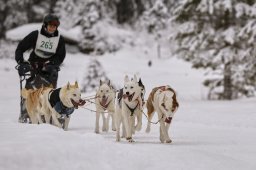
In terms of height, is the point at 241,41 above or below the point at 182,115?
above

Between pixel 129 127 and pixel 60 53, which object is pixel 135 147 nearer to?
pixel 129 127

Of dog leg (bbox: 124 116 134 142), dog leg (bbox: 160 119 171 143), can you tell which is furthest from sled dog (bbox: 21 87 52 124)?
dog leg (bbox: 160 119 171 143)

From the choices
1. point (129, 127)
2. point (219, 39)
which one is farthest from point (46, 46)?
point (219, 39)

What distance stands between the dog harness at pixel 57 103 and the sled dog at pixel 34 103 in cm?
47

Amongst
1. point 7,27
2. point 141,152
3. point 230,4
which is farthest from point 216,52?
point 7,27

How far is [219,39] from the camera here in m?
17.7

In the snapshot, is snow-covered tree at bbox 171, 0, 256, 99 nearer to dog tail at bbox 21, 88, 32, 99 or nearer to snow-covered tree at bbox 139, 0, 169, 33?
dog tail at bbox 21, 88, 32, 99

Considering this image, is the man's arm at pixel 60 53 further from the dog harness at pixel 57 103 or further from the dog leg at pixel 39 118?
the dog harness at pixel 57 103

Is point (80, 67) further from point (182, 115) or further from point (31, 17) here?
point (182, 115)

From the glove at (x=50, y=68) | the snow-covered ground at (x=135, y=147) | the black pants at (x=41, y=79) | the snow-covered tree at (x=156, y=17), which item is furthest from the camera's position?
the snow-covered tree at (x=156, y=17)

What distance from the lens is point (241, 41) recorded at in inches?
680

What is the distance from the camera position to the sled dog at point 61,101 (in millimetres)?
7734

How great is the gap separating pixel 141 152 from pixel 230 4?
38.5ft

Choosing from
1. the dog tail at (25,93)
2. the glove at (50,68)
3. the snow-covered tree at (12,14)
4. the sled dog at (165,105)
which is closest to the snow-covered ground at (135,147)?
the sled dog at (165,105)
